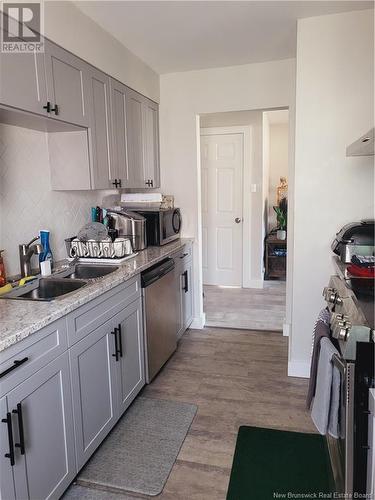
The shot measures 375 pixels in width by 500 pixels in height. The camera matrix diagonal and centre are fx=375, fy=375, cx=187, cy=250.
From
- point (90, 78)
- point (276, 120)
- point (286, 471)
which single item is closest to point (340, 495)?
point (286, 471)

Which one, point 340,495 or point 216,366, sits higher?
point 340,495

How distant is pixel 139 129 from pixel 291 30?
1.39m

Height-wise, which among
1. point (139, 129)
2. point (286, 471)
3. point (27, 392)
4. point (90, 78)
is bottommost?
point (286, 471)

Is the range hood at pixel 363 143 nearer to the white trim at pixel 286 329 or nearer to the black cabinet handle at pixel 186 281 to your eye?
the black cabinet handle at pixel 186 281

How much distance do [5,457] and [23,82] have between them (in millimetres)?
1657

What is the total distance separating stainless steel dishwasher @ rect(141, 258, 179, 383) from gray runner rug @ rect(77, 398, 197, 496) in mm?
293

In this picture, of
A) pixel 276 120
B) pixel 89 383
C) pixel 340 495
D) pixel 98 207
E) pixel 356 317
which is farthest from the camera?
pixel 276 120

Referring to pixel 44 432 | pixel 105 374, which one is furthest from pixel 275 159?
pixel 44 432

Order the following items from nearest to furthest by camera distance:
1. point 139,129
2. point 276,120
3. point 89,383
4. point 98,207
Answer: point 89,383, point 98,207, point 139,129, point 276,120

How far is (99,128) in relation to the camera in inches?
102

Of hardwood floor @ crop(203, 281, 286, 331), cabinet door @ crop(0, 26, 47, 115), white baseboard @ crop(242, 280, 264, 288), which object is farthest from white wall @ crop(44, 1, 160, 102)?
white baseboard @ crop(242, 280, 264, 288)

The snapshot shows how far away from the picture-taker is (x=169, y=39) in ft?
9.06

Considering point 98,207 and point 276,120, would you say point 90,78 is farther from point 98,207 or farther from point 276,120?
point 276,120

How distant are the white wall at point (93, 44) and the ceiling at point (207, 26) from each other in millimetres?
54
